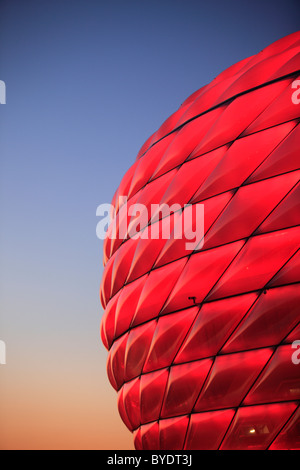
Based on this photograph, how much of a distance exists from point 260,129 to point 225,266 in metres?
3.13

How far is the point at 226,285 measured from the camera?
10.2m

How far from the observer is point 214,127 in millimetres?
11906

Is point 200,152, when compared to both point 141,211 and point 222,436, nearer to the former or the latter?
point 141,211
